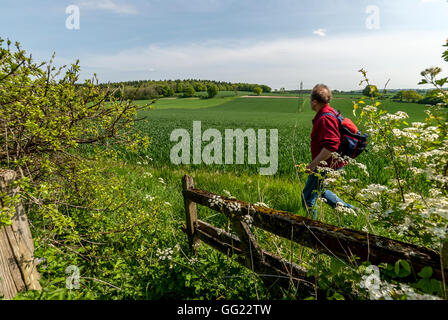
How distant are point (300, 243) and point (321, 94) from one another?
2.54 metres

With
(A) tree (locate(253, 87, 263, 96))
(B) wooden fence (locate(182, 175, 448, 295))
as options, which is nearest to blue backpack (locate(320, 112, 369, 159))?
(B) wooden fence (locate(182, 175, 448, 295))

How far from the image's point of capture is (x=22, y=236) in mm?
1898

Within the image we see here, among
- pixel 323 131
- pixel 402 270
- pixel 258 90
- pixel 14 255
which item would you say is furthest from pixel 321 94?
pixel 258 90

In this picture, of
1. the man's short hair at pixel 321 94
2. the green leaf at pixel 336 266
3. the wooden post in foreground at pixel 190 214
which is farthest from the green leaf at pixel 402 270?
the man's short hair at pixel 321 94

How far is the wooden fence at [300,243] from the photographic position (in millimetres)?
1380

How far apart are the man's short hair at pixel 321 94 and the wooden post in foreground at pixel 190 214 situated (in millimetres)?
2292

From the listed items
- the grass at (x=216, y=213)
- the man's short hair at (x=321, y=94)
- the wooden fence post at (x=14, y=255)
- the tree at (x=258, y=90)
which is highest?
the tree at (x=258, y=90)

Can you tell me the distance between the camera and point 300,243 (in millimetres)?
1872

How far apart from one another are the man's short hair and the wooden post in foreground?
90.2 inches

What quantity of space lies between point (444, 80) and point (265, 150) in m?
8.74

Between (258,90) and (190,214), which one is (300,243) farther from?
(258,90)

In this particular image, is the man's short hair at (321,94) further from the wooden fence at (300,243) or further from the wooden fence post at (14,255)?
the wooden fence post at (14,255)
